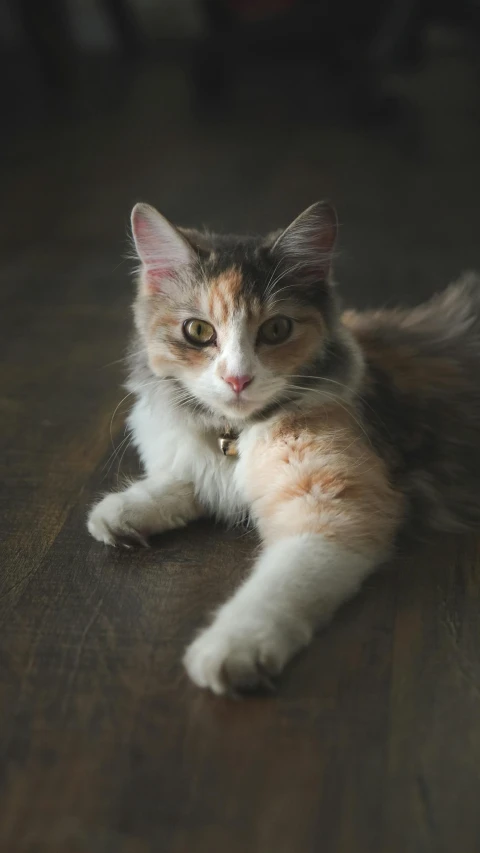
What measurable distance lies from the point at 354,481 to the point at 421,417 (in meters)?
0.31

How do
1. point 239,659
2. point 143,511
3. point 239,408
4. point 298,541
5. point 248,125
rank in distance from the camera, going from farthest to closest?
point 248,125
point 143,511
point 239,408
point 298,541
point 239,659

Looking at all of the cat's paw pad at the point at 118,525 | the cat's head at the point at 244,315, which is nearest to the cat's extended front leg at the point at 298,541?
the cat's head at the point at 244,315

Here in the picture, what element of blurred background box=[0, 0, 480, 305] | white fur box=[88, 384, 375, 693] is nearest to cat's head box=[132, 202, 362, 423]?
white fur box=[88, 384, 375, 693]

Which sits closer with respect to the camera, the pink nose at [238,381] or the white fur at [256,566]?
the white fur at [256,566]

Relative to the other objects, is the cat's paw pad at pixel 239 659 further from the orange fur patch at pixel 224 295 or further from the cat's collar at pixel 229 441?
the orange fur patch at pixel 224 295

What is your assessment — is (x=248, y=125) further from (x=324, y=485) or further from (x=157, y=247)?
(x=324, y=485)

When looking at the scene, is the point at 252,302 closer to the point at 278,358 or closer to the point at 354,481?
the point at 278,358

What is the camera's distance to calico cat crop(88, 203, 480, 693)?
4.94ft

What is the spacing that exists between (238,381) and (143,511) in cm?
37

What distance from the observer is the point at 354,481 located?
1.56 meters

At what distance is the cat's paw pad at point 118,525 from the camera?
1681 mm

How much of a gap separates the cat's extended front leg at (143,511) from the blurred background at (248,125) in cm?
146

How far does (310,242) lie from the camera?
1.64 metres

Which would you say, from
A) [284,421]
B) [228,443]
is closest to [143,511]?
[228,443]
